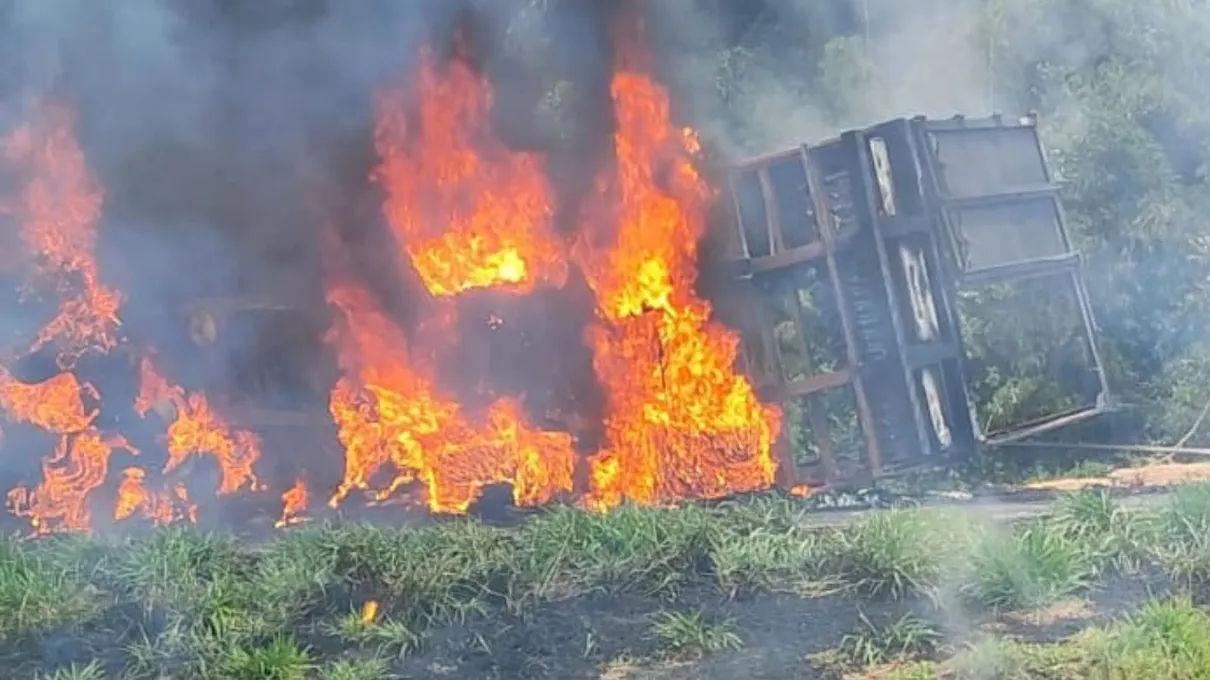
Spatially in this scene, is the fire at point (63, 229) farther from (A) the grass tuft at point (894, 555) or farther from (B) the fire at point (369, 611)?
(A) the grass tuft at point (894, 555)

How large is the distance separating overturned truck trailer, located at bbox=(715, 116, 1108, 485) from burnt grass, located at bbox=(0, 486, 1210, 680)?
1.52 m

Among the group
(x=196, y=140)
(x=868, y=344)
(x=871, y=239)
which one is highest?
(x=196, y=140)

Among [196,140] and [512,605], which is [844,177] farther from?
[196,140]

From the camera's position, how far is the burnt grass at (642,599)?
17.1 ft

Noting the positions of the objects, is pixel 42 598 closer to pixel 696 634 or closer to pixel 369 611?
pixel 369 611

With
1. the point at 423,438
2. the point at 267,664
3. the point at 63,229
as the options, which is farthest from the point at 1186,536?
the point at 63,229

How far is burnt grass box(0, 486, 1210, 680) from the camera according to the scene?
17.1 ft

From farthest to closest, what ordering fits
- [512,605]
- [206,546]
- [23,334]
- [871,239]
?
[23,334] → [871,239] → [206,546] → [512,605]

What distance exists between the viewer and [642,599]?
5926 mm

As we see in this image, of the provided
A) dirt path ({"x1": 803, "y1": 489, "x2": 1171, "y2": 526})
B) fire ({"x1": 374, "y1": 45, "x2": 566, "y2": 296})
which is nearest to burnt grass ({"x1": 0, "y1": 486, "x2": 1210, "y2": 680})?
dirt path ({"x1": 803, "y1": 489, "x2": 1171, "y2": 526})

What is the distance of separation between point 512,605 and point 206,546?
1.76m

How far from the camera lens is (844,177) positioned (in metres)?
8.27

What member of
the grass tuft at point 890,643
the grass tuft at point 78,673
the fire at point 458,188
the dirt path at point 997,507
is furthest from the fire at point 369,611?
the fire at point 458,188

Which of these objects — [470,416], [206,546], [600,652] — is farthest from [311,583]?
[470,416]
